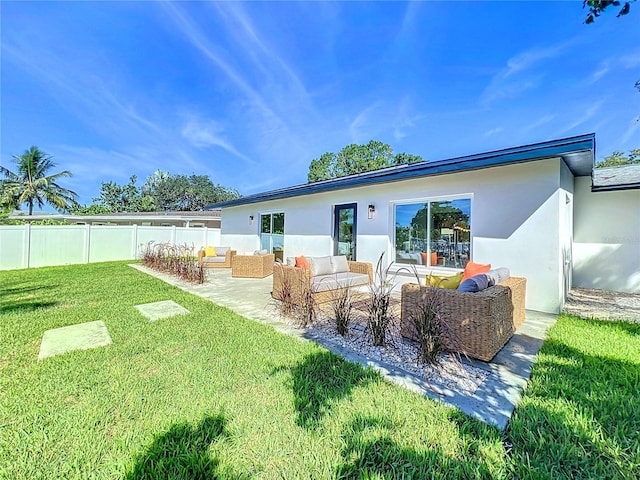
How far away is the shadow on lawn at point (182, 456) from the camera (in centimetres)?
177

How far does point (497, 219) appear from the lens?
5.94 m

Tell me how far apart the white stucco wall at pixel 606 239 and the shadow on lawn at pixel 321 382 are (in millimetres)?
8724

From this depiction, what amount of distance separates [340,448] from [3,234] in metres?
15.6

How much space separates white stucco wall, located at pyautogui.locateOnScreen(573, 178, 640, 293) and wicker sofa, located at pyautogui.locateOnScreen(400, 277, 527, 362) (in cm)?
635

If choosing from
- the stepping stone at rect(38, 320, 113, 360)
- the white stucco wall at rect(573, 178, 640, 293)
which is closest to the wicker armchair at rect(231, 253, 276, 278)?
the stepping stone at rect(38, 320, 113, 360)

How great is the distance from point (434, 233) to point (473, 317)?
3.81m

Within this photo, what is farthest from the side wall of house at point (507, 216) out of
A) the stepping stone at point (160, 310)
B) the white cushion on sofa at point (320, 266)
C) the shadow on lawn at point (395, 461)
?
the stepping stone at point (160, 310)

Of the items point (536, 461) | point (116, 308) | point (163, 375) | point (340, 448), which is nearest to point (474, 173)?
point (536, 461)

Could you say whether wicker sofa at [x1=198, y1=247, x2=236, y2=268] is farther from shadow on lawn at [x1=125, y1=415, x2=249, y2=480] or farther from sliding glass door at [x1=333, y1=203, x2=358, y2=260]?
shadow on lawn at [x1=125, y1=415, x2=249, y2=480]

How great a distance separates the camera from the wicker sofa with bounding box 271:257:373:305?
5574 mm

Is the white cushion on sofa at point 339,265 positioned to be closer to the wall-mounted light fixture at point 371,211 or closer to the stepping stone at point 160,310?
the wall-mounted light fixture at point 371,211

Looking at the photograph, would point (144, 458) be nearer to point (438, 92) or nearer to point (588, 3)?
point (588, 3)

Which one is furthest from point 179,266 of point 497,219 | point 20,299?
point 497,219

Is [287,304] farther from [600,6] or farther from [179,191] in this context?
[179,191]
